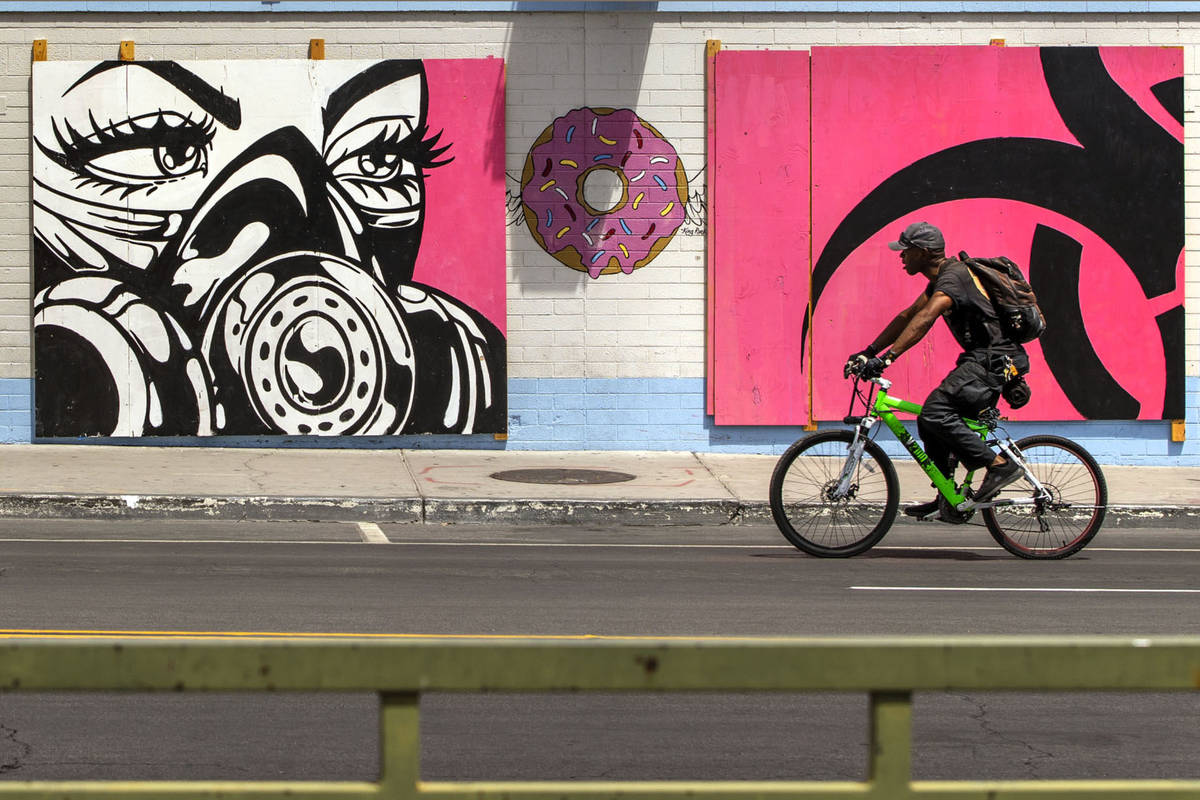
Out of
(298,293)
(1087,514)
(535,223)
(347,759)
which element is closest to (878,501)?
(1087,514)

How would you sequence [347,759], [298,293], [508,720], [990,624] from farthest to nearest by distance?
[298,293]
[990,624]
[508,720]
[347,759]

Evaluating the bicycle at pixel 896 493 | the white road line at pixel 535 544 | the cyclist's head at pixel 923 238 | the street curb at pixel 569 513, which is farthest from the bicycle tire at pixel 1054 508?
the street curb at pixel 569 513

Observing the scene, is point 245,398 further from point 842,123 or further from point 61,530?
point 842,123

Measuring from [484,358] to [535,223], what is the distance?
1354mm

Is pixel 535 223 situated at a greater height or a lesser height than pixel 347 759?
greater

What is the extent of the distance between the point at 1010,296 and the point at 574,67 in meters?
6.42

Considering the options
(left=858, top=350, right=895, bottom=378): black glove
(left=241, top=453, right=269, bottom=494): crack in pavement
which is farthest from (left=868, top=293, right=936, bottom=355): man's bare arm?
(left=241, top=453, right=269, bottom=494): crack in pavement

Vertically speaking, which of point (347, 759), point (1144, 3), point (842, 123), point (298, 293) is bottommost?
point (347, 759)

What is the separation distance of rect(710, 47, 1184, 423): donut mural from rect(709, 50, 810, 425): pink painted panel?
6 centimetres

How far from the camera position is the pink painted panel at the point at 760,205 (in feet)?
47.6

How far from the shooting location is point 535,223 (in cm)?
1450

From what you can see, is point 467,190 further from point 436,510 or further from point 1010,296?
point 1010,296

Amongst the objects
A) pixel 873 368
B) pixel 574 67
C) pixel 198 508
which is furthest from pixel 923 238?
pixel 574 67

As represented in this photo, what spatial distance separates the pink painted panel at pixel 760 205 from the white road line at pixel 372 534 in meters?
4.63
